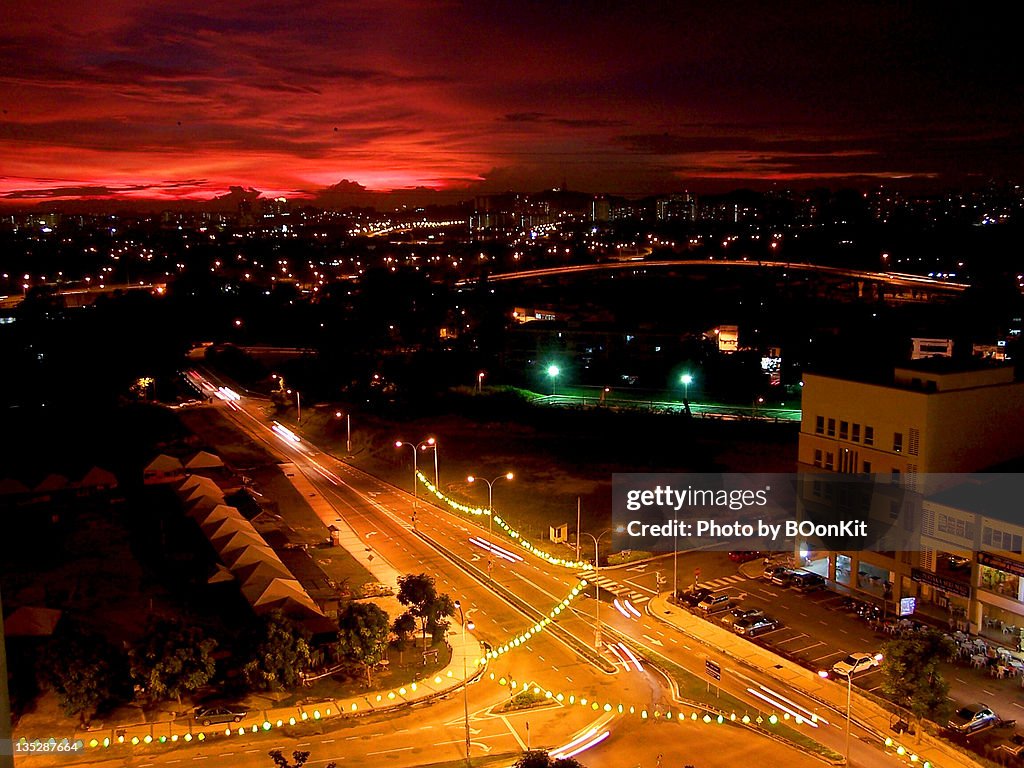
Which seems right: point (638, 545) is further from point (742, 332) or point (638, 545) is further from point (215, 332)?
point (215, 332)

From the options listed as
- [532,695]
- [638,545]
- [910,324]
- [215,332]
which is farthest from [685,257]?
[532,695]

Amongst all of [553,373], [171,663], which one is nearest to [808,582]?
[171,663]

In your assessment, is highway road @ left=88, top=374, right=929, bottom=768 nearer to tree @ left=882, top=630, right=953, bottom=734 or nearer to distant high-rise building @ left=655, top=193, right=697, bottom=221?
tree @ left=882, top=630, right=953, bottom=734

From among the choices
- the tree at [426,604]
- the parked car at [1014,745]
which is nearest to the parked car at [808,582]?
the parked car at [1014,745]

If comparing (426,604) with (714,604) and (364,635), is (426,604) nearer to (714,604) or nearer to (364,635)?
(364,635)

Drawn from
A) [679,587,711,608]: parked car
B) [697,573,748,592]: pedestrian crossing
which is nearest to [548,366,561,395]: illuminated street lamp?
[697,573,748,592]: pedestrian crossing
